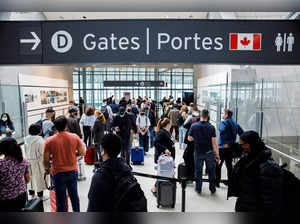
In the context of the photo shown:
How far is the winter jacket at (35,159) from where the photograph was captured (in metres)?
3.80

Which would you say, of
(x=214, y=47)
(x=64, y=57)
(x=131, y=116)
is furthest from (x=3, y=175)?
(x=131, y=116)

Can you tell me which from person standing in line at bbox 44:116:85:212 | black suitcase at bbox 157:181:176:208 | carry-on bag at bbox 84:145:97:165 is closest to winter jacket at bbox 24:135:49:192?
person standing in line at bbox 44:116:85:212

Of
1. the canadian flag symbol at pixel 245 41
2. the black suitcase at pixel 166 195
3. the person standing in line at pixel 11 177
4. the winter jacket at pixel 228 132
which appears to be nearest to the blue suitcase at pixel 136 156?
the black suitcase at pixel 166 195

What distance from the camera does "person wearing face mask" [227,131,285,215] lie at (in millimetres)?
1965

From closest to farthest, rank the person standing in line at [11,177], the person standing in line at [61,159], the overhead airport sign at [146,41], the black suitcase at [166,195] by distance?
the overhead airport sign at [146,41], the person standing in line at [11,177], the person standing in line at [61,159], the black suitcase at [166,195]

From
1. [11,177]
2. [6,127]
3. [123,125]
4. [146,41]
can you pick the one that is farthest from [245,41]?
[6,127]

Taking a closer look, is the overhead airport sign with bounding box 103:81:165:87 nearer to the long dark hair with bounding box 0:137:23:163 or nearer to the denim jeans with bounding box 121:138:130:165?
the denim jeans with bounding box 121:138:130:165

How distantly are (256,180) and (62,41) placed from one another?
7.23 ft

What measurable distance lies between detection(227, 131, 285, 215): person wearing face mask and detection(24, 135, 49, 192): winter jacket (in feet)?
10.7

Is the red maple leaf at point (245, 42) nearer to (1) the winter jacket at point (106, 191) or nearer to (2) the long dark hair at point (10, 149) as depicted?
(1) the winter jacket at point (106, 191)

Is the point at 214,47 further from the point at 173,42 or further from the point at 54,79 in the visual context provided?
the point at 54,79

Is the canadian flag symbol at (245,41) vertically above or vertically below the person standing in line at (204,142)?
above

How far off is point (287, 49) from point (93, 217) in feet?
6.20

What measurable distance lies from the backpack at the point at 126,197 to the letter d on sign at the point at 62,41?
1.16 metres
